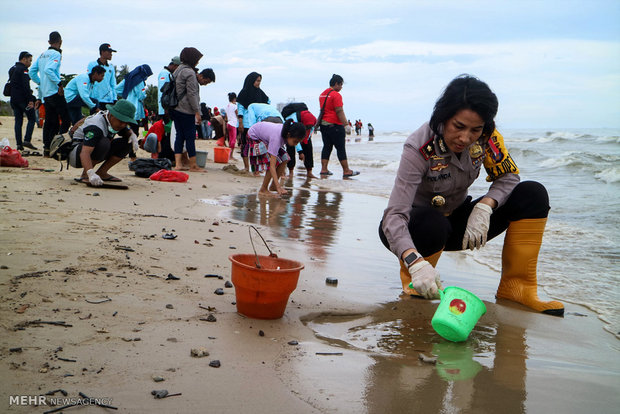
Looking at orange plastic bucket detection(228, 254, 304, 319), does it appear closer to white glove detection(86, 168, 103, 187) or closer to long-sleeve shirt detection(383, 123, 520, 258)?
long-sleeve shirt detection(383, 123, 520, 258)

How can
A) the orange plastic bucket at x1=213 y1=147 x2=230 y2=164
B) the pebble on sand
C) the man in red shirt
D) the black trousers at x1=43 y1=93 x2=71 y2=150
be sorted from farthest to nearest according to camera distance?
the orange plastic bucket at x1=213 y1=147 x2=230 y2=164 → the man in red shirt → the black trousers at x1=43 y1=93 x2=71 y2=150 → the pebble on sand

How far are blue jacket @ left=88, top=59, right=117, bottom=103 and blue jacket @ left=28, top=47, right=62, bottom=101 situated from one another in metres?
0.54

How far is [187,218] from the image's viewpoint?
15.8ft

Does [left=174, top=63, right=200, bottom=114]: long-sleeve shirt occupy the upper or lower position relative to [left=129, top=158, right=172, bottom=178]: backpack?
upper

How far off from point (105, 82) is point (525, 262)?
7.56m

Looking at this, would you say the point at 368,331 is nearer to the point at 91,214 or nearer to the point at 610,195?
the point at 91,214

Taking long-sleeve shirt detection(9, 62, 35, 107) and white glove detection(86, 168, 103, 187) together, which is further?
long-sleeve shirt detection(9, 62, 35, 107)

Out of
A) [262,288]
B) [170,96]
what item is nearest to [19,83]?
[170,96]

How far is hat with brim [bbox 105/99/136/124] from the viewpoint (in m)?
5.91

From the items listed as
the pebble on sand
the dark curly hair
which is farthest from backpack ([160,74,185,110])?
the pebble on sand

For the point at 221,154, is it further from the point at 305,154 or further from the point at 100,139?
the point at 100,139

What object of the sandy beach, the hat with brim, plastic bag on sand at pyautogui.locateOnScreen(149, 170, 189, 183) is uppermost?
the hat with brim

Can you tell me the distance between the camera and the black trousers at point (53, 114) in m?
8.76

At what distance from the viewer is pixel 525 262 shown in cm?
321
